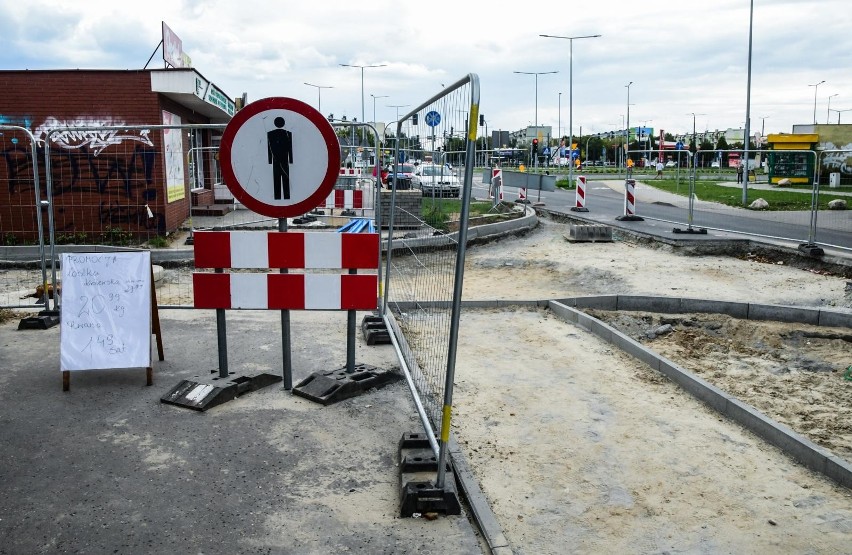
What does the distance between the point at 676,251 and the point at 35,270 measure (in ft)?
41.5

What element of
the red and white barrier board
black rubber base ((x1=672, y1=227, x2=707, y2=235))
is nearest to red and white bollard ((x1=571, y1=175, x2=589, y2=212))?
black rubber base ((x1=672, y1=227, x2=707, y2=235))

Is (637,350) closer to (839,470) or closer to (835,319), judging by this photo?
(839,470)

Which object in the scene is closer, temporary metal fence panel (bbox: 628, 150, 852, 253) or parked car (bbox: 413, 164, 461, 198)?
parked car (bbox: 413, 164, 461, 198)

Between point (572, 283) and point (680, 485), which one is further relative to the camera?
point (572, 283)

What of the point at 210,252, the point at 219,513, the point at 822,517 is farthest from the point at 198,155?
the point at 822,517

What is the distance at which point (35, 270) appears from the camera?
13.3 m

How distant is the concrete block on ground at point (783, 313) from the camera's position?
30.5ft

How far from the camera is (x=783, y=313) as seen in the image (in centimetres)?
949

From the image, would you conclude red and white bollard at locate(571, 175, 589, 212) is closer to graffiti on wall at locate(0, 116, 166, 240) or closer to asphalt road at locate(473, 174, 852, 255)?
asphalt road at locate(473, 174, 852, 255)

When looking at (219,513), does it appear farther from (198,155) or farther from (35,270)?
(198,155)

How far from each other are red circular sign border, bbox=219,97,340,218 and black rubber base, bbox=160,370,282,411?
A: 53.9 inches

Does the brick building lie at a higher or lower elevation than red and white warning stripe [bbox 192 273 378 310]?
higher

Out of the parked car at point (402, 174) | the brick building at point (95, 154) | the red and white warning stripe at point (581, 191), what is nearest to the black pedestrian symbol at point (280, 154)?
the parked car at point (402, 174)

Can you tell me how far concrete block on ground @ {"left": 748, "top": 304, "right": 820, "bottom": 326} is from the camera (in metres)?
9.30
